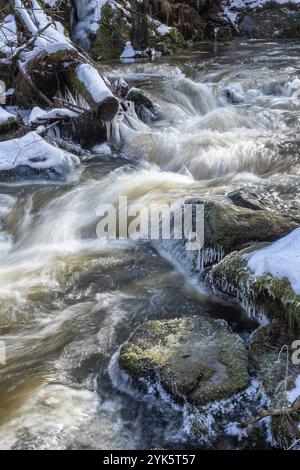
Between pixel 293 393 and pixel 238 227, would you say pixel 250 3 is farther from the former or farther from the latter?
pixel 293 393

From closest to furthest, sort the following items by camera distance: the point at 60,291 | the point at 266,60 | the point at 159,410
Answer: the point at 159,410, the point at 60,291, the point at 266,60

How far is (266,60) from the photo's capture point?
1445 centimetres

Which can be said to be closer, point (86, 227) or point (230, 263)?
point (230, 263)

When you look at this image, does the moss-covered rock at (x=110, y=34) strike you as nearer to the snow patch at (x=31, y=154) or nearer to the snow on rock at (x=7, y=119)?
the snow on rock at (x=7, y=119)

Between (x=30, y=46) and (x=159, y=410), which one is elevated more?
(x=30, y=46)

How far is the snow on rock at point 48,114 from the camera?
8195mm

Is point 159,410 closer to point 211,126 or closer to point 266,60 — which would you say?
point 211,126

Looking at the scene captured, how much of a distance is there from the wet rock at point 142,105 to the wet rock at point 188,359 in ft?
21.8

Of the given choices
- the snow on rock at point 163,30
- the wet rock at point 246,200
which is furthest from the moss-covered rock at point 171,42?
the wet rock at point 246,200

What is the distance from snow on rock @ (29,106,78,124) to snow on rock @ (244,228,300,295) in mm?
5041

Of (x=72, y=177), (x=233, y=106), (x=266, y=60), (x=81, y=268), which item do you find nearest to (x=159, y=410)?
(x=81, y=268)

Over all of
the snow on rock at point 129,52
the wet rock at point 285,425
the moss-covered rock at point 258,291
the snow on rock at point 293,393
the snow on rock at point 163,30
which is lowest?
the wet rock at point 285,425

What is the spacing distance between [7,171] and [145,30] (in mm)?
9872

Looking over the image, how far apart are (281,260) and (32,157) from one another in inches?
188
